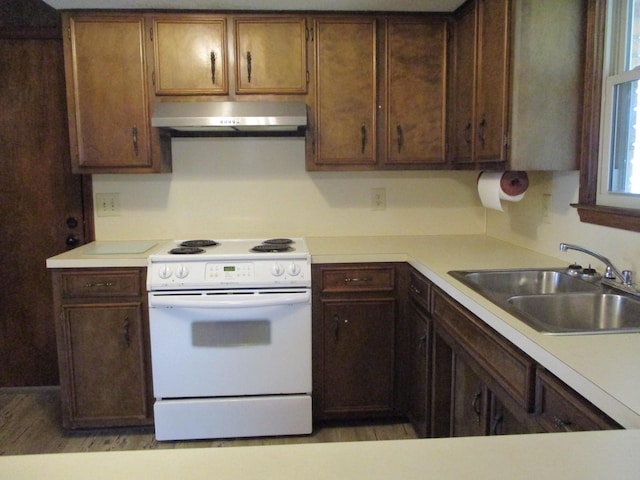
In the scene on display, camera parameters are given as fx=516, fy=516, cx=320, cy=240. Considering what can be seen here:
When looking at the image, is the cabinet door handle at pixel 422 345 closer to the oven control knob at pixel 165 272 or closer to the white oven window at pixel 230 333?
the white oven window at pixel 230 333

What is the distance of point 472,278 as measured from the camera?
195cm

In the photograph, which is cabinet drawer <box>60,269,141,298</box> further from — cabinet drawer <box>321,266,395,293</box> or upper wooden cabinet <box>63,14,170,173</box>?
cabinet drawer <box>321,266,395,293</box>

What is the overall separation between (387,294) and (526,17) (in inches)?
51.7

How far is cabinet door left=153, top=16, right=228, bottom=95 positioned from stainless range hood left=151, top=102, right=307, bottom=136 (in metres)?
0.10

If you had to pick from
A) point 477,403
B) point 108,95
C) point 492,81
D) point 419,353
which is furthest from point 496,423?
point 108,95

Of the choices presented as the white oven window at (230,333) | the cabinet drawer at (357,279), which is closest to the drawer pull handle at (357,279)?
the cabinet drawer at (357,279)

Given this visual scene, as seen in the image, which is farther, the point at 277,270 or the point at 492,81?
the point at 277,270

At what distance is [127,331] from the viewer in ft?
8.02

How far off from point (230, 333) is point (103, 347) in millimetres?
628

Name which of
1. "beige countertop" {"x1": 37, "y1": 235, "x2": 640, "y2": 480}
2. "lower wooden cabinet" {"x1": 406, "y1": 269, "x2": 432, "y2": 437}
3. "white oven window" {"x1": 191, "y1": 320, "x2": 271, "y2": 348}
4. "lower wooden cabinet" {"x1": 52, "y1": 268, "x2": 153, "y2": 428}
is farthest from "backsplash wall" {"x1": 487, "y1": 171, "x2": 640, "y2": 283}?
"lower wooden cabinet" {"x1": 52, "y1": 268, "x2": 153, "y2": 428}

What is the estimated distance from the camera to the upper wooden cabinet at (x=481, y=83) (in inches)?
82.6

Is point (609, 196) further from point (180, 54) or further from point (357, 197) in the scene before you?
point (180, 54)

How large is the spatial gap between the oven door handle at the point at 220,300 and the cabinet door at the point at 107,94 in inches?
29.4

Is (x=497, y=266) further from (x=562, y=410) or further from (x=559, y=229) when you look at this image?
(x=562, y=410)
